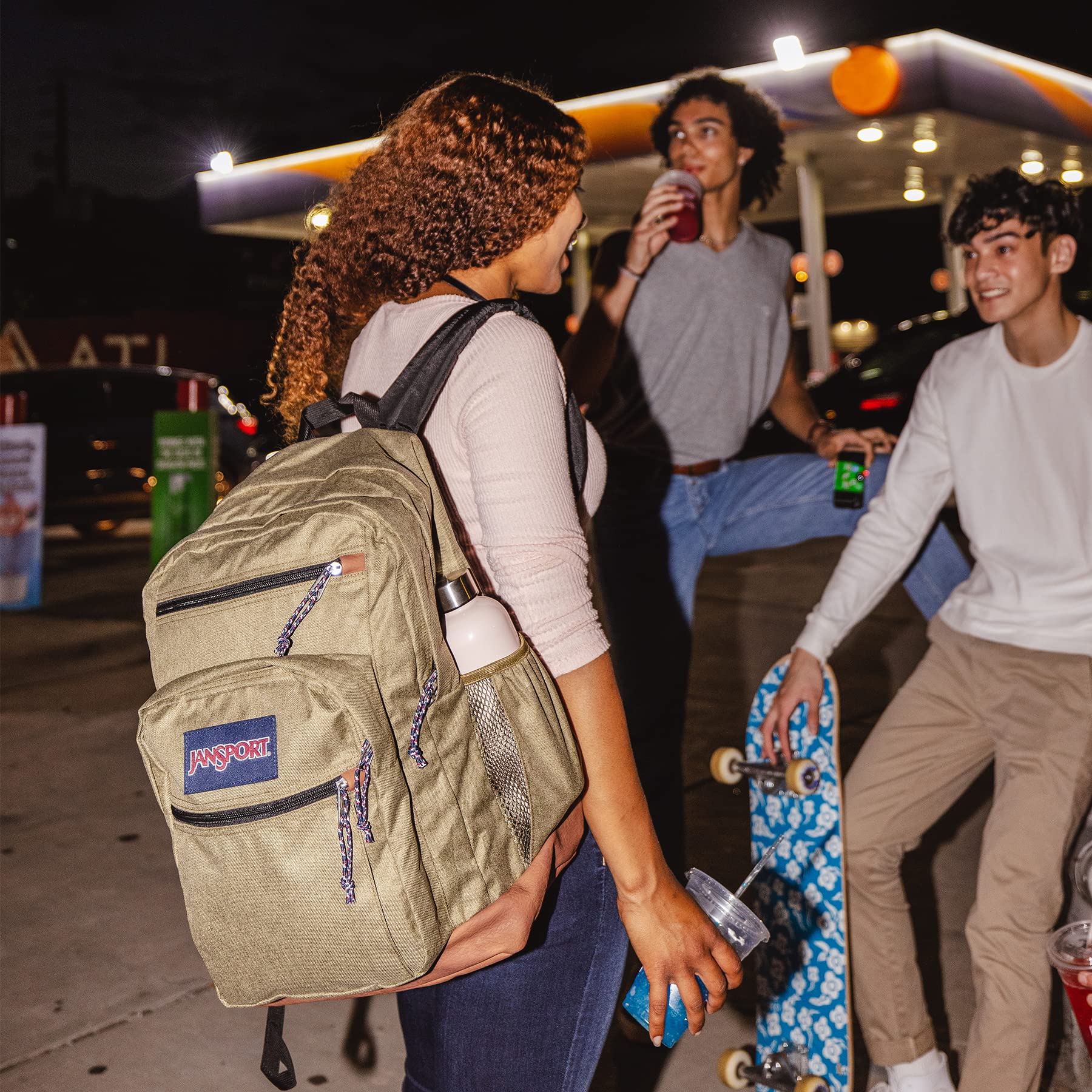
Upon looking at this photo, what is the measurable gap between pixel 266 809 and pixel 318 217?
1121 mm

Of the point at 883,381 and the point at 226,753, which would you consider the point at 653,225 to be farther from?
the point at 883,381

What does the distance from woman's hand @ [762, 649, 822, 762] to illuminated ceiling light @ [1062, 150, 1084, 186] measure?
1445 centimetres

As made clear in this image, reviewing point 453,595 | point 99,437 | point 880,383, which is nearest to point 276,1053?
point 453,595

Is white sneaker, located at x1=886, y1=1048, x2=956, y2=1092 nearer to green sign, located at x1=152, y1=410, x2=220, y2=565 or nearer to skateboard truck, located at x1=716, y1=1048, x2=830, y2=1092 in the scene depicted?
skateboard truck, located at x1=716, y1=1048, x2=830, y2=1092

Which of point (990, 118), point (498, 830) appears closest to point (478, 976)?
point (498, 830)

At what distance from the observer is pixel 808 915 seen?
2521mm

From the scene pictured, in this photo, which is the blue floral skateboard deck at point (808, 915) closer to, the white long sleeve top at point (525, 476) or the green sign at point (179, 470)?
the white long sleeve top at point (525, 476)

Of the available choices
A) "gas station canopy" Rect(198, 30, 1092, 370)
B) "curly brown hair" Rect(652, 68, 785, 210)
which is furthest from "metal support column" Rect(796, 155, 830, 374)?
"curly brown hair" Rect(652, 68, 785, 210)

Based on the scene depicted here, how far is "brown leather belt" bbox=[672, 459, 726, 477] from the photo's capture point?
10.1 ft

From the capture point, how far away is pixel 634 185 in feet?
53.7

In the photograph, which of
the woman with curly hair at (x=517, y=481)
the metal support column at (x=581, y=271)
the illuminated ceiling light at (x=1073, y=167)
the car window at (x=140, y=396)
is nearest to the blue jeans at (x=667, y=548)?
the woman with curly hair at (x=517, y=481)

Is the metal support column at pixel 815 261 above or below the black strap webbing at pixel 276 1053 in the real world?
above

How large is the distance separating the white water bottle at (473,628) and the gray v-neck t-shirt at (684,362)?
1.78m

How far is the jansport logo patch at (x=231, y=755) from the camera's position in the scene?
4.14 ft
